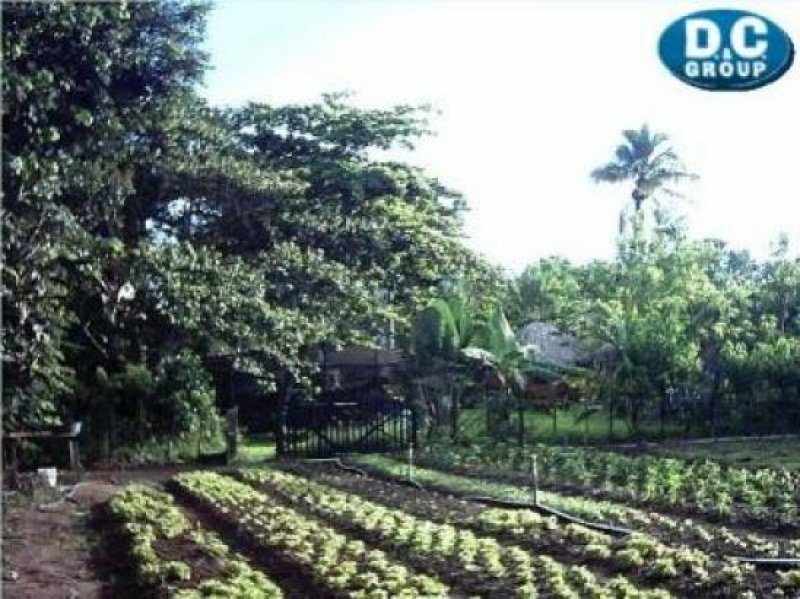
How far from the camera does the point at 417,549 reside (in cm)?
927

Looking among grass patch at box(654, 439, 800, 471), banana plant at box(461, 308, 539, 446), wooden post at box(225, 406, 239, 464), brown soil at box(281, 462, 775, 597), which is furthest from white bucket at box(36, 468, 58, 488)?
grass patch at box(654, 439, 800, 471)

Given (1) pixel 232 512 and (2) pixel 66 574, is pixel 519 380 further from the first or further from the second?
(2) pixel 66 574

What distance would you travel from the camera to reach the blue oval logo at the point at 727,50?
671cm

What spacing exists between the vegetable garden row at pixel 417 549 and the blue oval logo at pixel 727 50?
135 inches

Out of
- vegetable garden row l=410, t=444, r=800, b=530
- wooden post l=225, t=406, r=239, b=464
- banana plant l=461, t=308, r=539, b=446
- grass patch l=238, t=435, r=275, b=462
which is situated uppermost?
banana plant l=461, t=308, r=539, b=446

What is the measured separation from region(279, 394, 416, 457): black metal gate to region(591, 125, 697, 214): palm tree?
2724cm

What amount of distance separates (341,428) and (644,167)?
97.2 ft

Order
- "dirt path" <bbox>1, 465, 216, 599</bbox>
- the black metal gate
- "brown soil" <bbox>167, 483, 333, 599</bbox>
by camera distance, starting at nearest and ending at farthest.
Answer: "brown soil" <bbox>167, 483, 333, 599</bbox> → "dirt path" <bbox>1, 465, 216, 599</bbox> → the black metal gate

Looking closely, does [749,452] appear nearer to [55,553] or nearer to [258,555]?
[258,555]

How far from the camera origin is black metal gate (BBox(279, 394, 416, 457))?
2006 centimetres

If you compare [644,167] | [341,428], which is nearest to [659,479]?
[341,428]

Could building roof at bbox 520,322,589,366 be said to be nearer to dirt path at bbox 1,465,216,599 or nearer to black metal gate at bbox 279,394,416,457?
black metal gate at bbox 279,394,416,457

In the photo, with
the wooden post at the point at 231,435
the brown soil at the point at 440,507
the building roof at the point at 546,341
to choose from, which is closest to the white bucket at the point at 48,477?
the brown soil at the point at 440,507

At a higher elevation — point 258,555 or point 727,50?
point 727,50
